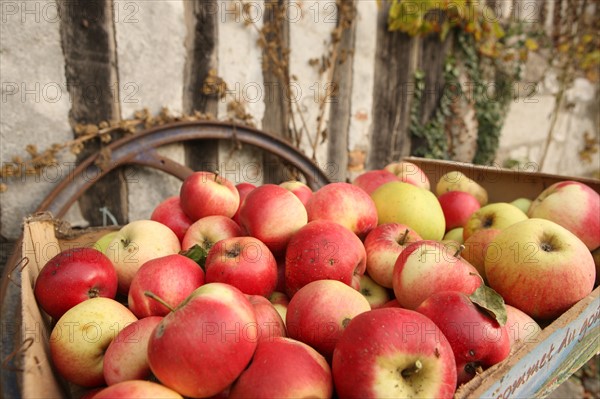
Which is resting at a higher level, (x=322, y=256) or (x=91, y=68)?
(x=91, y=68)

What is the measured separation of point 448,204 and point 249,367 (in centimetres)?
112

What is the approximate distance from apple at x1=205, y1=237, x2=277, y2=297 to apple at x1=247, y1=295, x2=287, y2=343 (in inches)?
2.2

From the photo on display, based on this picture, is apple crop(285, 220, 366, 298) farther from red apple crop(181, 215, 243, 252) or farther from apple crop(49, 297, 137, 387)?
apple crop(49, 297, 137, 387)

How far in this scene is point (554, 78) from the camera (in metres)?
4.41

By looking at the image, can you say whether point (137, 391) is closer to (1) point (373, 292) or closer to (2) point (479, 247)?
(1) point (373, 292)

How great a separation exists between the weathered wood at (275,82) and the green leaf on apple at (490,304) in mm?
1872

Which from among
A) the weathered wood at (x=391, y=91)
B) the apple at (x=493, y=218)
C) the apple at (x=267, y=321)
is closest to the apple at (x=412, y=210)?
the apple at (x=493, y=218)

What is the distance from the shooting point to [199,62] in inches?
88.1

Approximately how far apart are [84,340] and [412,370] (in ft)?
2.16

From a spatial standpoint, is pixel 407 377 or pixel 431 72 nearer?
pixel 407 377

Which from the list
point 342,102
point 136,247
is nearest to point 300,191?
point 136,247

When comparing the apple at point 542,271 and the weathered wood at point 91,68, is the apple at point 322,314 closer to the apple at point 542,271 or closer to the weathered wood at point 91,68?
the apple at point 542,271

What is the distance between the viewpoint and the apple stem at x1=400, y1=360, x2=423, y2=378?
741mm

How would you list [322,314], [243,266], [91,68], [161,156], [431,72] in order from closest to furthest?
1. [322,314]
2. [243,266]
3. [91,68]
4. [161,156]
5. [431,72]
